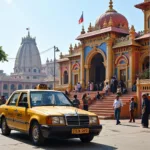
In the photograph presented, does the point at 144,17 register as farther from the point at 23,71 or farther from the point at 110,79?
the point at 23,71

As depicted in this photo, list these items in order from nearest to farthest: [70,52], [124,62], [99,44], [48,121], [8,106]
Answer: [48,121] → [8,106] → [124,62] → [99,44] → [70,52]

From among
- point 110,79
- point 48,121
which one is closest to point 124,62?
point 110,79

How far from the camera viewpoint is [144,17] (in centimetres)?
3275

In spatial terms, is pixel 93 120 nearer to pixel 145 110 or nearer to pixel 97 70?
pixel 145 110

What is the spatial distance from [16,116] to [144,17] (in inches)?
994

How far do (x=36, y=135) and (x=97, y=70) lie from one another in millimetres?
27242

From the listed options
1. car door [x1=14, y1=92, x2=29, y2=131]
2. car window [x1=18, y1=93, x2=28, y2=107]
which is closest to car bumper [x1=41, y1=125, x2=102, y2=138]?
car door [x1=14, y1=92, x2=29, y2=131]

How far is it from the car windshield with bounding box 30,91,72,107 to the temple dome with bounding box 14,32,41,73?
9642 centimetres

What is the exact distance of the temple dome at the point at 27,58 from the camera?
348ft

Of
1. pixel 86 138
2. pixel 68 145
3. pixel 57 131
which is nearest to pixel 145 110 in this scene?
pixel 86 138

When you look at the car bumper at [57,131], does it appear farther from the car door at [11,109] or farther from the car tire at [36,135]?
the car door at [11,109]

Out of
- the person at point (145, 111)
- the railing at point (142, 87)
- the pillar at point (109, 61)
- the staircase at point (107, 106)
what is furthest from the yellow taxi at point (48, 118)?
the pillar at point (109, 61)

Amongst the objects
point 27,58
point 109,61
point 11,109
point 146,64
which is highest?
point 27,58

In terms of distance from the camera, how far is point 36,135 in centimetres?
913
